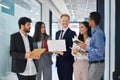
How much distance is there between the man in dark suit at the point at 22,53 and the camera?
11.6 ft

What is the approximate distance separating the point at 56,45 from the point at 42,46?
46 centimetres

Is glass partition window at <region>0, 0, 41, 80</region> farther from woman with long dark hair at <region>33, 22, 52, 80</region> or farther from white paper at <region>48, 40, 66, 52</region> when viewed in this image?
white paper at <region>48, 40, 66, 52</region>

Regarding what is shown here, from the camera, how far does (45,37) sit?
454cm

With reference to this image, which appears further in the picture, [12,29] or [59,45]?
[12,29]

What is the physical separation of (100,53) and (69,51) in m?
0.92

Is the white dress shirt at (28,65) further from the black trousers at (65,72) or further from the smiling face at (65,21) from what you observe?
the smiling face at (65,21)

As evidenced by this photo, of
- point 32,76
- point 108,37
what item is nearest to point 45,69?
point 32,76

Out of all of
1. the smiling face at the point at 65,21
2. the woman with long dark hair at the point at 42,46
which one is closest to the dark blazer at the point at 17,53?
the woman with long dark hair at the point at 42,46

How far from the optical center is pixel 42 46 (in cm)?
446

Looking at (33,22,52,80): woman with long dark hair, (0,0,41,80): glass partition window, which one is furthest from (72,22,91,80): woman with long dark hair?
(0,0,41,80): glass partition window

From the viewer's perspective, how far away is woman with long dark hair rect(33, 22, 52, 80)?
14.6 ft

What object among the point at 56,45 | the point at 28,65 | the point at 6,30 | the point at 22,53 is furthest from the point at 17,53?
the point at 6,30

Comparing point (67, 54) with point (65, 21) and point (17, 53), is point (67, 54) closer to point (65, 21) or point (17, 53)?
point (65, 21)

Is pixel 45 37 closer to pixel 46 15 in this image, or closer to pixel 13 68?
pixel 13 68
